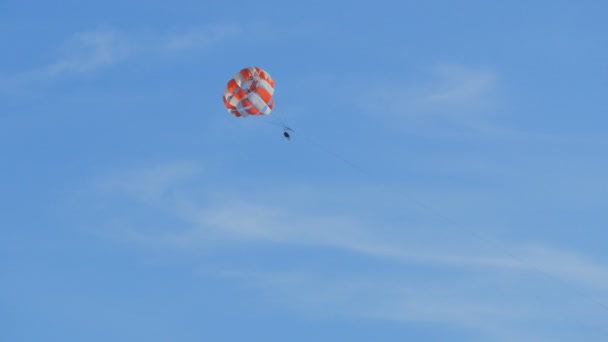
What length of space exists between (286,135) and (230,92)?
6779 millimetres

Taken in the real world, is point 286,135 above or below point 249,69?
below

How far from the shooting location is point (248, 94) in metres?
97.8

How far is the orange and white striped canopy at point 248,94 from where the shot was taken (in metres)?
97.9

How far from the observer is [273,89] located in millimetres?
99750

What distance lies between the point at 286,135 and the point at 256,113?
4.12 m

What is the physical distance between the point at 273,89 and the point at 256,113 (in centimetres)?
303

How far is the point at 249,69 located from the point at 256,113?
3.98 m

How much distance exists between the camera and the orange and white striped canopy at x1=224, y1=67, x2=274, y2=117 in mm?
97875

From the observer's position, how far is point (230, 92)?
9838 centimetres

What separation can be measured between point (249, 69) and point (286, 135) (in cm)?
732

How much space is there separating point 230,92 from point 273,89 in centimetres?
403

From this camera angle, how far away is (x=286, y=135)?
3777 inches
